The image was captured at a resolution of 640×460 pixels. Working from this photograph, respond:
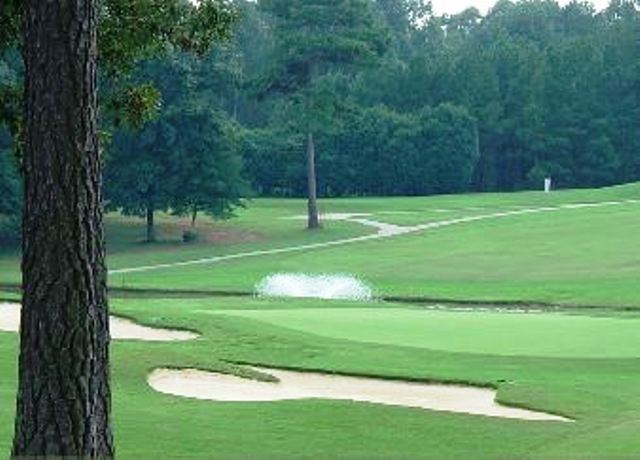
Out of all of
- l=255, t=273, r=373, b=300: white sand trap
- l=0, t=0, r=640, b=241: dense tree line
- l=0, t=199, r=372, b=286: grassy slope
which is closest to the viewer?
l=255, t=273, r=373, b=300: white sand trap

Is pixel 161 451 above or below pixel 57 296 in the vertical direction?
below

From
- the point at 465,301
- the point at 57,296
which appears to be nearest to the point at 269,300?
the point at 465,301

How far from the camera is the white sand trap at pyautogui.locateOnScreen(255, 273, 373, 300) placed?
3356 cm

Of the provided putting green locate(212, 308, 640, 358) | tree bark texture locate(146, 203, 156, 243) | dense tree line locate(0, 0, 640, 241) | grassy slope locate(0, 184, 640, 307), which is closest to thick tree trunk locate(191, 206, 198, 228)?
grassy slope locate(0, 184, 640, 307)

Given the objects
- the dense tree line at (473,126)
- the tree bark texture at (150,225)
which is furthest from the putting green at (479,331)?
the dense tree line at (473,126)

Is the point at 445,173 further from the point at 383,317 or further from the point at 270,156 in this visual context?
the point at 383,317

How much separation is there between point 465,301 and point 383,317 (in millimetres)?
10140

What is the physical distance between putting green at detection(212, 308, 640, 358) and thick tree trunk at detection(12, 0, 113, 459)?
36.1 ft

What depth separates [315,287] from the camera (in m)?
35.0

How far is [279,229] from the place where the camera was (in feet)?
185

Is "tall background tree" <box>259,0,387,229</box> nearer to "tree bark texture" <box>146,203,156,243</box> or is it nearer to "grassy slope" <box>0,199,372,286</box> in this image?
"grassy slope" <box>0,199,372,286</box>

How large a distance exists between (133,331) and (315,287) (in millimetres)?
14664

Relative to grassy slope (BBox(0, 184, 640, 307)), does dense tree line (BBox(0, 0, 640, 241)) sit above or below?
above

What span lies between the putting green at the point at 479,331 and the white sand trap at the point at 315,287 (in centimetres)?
974
